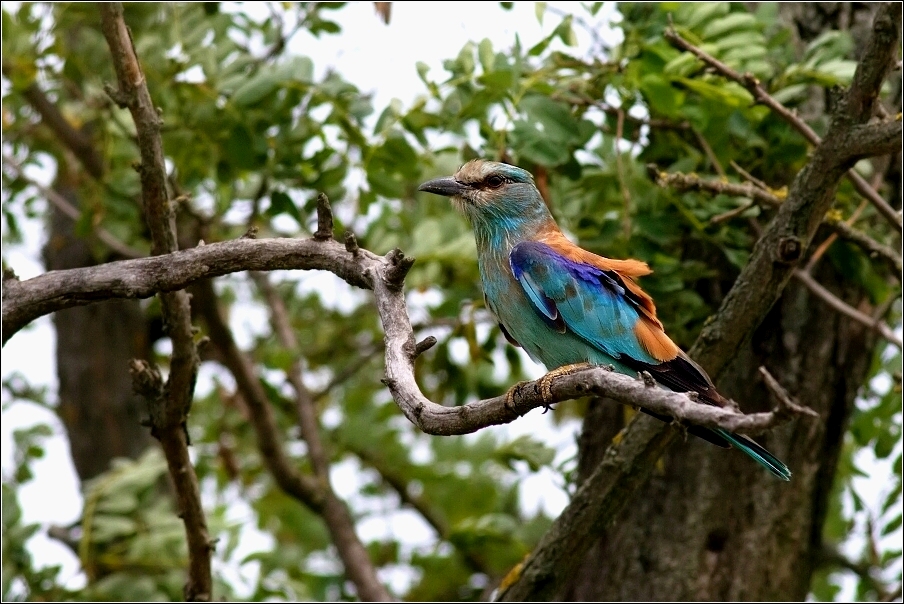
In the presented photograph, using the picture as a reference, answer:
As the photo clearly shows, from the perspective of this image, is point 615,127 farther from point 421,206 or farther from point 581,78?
point 421,206

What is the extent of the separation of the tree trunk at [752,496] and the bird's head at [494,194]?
109 centimetres

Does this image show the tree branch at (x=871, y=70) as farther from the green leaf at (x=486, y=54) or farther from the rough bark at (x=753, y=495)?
the rough bark at (x=753, y=495)

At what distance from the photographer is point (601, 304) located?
363 centimetres

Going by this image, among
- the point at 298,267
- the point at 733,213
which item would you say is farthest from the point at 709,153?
the point at 298,267

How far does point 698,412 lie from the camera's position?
6.65 ft

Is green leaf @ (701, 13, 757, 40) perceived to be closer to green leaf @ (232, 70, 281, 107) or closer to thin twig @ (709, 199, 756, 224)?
thin twig @ (709, 199, 756, 224)

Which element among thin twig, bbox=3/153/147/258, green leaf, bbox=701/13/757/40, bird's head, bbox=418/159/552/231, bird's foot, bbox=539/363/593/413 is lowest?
bird's foot, bbox=539/363/593/413

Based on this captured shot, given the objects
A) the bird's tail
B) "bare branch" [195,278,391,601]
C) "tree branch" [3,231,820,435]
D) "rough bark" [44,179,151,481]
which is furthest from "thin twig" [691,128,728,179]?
"rough bark" [44,179,151,481]

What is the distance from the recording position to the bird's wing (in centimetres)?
358

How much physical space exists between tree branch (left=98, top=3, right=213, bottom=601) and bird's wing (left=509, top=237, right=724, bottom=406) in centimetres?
115

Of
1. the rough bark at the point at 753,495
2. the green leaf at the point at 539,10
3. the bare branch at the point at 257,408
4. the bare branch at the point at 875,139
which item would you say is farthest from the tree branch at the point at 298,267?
the bare branch at the point at 257,408

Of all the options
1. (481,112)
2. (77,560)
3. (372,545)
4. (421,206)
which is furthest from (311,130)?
(372,545)

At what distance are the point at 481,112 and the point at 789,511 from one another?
2103 millimetres

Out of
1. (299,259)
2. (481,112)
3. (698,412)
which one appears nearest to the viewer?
(698,412)
